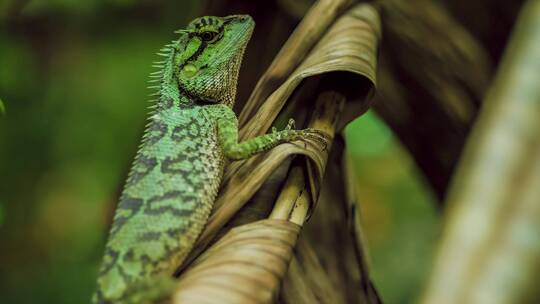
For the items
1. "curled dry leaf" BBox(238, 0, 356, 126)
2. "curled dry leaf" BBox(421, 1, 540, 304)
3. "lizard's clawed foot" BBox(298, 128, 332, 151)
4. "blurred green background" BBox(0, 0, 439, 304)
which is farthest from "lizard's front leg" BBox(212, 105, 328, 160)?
"blurred green background" BBox(0, 0, 439, 304)

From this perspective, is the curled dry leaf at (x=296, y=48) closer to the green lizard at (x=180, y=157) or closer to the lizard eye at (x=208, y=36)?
the green lizard at (x=180, y=157)

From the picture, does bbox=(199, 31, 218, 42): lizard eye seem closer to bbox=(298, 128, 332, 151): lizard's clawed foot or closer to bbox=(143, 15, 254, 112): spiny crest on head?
bbox=(143, 15, 254, 112): spiny crest on head

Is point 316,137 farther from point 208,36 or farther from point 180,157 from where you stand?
point 208,36

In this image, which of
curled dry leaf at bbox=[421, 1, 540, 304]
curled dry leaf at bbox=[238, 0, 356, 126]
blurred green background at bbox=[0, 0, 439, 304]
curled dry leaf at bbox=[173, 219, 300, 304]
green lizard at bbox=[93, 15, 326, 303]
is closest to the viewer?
curled dry leaf at bbox=[421, 1, 540, 304]

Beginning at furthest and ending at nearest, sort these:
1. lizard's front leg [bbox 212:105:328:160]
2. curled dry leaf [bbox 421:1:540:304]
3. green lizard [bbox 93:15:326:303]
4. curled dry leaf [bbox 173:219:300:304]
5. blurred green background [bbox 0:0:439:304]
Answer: blurred green background [bbox 0:0:439:304], lizard's front leg [bbox 212:105:328:160], green lizard [bbox 93:15:326:303], curled dry leaf [bbox 173:219:300:304], curled dry leaf [bbox 421:1:540:304]

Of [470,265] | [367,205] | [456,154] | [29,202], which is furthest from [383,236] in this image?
[470,265]

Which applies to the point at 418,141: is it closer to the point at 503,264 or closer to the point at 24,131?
the point at 503,264

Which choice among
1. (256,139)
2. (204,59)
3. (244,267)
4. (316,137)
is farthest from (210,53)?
(244,267)

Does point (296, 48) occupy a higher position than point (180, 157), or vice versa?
point (296, 48)
